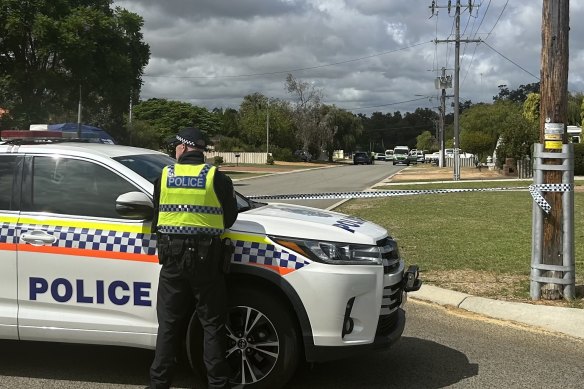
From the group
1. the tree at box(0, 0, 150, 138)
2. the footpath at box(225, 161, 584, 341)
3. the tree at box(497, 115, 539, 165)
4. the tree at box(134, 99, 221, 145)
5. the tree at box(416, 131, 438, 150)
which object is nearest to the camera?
the footpath at box(225, 161, 584, 341)

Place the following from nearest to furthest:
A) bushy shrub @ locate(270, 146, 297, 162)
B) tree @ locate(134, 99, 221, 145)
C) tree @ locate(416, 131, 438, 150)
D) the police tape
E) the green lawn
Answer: the police tape → the green lawn → tree @ locate(134, 99, 221, 145) → bushy shrub @ locate(270, 146, 297, 162) → tree @ locate(416, 131, 438, 150)

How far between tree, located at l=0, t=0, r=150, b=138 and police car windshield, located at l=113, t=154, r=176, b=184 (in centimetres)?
2388

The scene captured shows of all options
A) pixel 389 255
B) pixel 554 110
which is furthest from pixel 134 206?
pixel 554 110

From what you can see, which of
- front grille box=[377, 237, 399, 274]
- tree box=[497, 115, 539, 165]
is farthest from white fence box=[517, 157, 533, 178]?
front grille box=[377, 237, 399, 274]

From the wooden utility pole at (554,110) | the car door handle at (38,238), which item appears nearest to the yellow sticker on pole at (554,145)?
the wooden utility pole at (554,110)

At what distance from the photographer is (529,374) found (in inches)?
185

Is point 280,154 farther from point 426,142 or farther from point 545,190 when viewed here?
point 545,190

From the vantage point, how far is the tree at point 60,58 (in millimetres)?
27281

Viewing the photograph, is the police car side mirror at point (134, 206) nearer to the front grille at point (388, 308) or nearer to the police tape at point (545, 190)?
the front grille at point (388, 308)

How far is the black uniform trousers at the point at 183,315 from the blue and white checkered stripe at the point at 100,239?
12.2 inches

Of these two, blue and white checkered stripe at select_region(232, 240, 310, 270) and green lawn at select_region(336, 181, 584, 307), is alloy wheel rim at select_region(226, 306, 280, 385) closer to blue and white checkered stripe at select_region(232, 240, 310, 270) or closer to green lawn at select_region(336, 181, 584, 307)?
blue and white checkered stripe at select_region(232, 240, 310, 270)

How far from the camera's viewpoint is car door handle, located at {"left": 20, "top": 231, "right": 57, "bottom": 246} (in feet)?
13.8

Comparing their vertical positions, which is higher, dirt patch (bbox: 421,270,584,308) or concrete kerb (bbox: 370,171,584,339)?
dirt patch (bbox: 421,270,584,308)

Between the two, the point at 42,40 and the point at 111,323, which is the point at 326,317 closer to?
the point at 111,323
